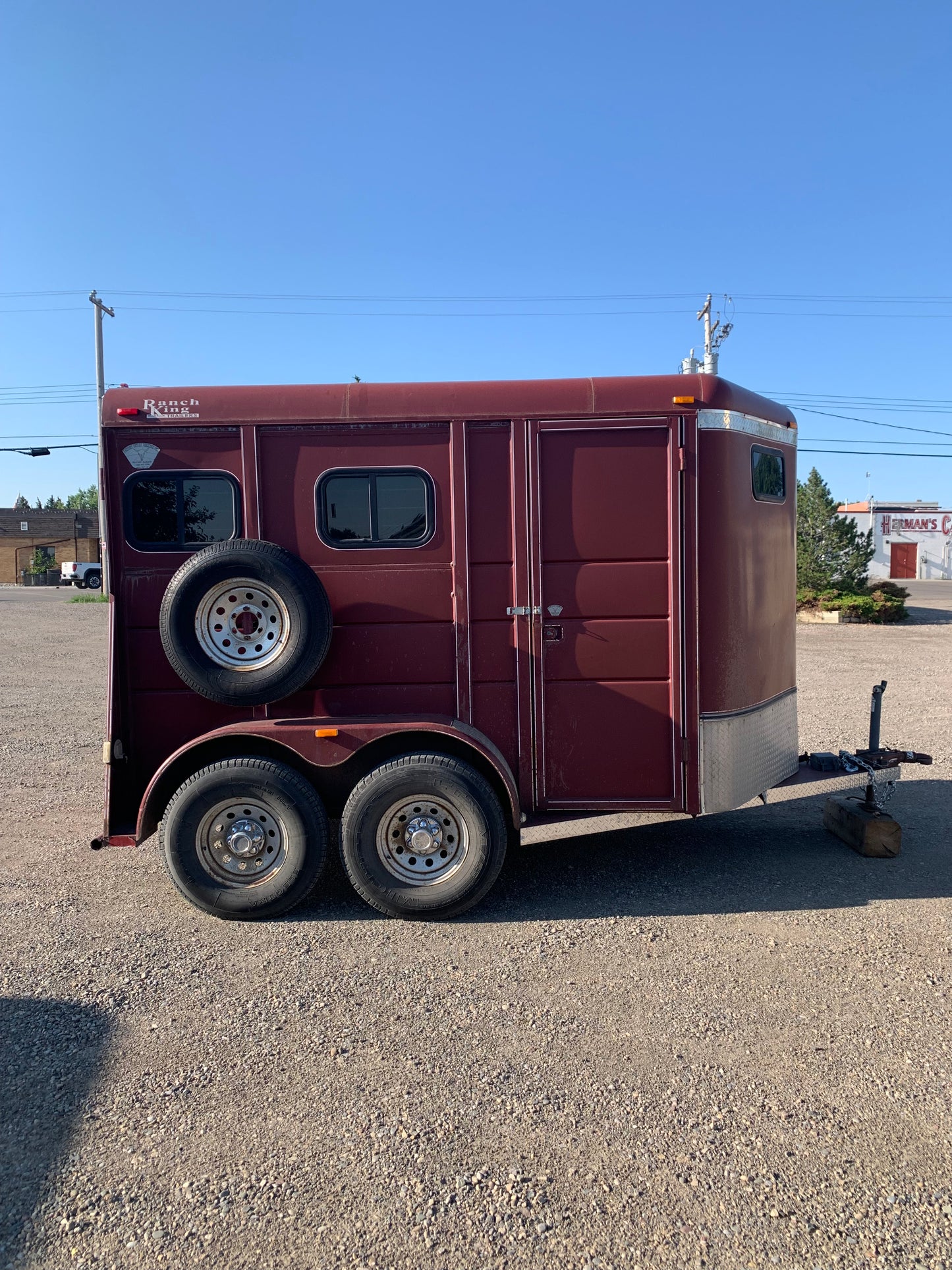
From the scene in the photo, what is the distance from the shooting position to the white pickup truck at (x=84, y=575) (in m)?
44.5

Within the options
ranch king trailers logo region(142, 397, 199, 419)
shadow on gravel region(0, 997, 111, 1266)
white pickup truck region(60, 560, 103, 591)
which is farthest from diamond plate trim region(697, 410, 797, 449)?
white pickup truck region(60, 560, 103, 591)

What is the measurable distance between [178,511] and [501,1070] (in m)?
3.40

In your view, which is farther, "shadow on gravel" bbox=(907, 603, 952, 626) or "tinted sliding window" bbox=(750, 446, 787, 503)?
"shadow on gravel" bbox=(907, 603, 952, 626)

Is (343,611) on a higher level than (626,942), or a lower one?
higher

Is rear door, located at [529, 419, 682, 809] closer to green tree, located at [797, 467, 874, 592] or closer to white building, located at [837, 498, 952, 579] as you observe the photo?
green tree, located at [797, 467, 874, 592]

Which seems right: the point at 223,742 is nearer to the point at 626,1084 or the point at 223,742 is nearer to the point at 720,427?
the point at 626,1084

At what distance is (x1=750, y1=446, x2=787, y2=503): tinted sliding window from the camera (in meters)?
5.25

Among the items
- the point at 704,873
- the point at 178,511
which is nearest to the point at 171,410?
the point at 178,511

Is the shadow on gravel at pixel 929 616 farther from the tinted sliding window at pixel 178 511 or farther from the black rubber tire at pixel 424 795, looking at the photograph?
the tinted sliding window at pixel 178 511

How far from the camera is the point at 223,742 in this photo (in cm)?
491

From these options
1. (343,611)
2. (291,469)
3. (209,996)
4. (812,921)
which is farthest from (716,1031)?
(291,469)

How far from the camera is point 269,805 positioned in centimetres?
475

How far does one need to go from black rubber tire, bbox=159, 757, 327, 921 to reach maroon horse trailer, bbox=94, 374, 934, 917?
0.06 feet

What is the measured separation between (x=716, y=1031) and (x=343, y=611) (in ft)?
9.27
